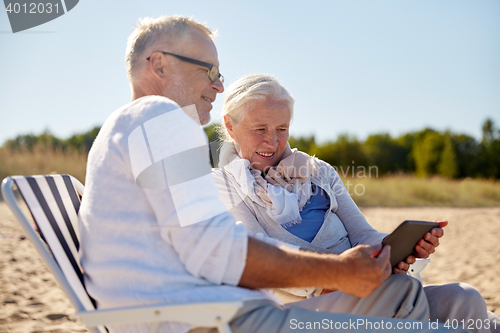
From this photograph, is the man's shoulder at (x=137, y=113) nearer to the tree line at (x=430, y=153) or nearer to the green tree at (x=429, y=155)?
the tree line at (x=430, y=153)

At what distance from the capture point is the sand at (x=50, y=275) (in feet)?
10.5

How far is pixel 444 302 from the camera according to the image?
6.11 ft

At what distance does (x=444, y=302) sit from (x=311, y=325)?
904 mm

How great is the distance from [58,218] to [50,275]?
358 cm

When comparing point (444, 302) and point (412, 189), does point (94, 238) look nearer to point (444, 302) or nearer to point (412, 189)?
point (444, 302)

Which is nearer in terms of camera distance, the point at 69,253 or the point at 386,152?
the point at 69,253

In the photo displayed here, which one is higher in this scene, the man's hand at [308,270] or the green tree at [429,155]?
the man's hand at [308,270]

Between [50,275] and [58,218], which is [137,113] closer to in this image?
[58,218]

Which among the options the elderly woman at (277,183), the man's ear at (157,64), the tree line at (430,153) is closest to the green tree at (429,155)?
the tree line at (430,153)

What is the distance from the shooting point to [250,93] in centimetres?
268

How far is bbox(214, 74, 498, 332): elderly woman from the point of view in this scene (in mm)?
2391

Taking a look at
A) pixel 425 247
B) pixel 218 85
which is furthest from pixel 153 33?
pixel 425 247

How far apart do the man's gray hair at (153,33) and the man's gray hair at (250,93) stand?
0.83 m

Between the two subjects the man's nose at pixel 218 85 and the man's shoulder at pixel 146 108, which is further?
the man's nose at pixel 218 85
